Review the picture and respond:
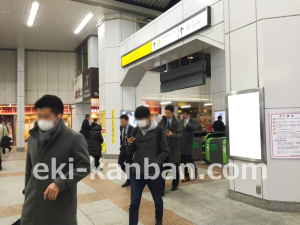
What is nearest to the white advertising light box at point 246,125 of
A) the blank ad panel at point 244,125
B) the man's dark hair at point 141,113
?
the blank ad panel at point 244,125

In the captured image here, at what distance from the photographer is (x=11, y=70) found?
54.0 feet

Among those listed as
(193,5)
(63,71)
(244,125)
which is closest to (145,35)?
(193,5)

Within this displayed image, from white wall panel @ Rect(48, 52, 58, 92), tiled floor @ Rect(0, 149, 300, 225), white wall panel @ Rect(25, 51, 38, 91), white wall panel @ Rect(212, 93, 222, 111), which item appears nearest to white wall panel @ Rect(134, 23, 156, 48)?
tiled floor @ Rect(0, 149, 300, 225)

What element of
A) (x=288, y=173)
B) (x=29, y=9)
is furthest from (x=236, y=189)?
(x=29, y=9)

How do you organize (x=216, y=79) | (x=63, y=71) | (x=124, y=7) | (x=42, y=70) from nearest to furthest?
(x=124, y=7), (x=216, y=79), (x=42, y=70), (x=63, y=71)

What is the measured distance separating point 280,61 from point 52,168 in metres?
3.91

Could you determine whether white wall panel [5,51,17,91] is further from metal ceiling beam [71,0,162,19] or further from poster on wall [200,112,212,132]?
poster on wall [200,112,212,132]

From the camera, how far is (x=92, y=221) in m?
3.94

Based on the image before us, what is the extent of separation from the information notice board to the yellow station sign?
18.2 ft

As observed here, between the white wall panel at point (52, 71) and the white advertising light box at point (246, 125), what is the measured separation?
14.4 meters

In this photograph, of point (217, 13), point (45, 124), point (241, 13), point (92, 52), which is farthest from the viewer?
point (92, 52)

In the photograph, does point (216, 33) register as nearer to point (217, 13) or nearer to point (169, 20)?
point (217, 13)

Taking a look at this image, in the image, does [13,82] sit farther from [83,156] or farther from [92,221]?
[83,156]

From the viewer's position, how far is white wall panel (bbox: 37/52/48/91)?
1684 cm
